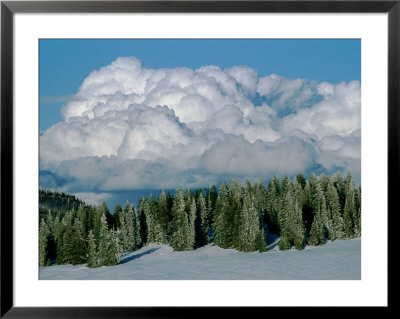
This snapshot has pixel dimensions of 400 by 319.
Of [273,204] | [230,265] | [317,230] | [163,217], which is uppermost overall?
[273,204]

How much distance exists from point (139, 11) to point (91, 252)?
1896mm

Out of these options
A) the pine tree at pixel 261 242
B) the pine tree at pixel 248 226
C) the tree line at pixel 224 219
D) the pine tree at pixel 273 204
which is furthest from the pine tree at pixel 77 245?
the pine tree at pixel 273 204

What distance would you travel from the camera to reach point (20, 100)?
363 cm

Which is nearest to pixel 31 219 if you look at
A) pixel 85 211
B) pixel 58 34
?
pixel 85 211

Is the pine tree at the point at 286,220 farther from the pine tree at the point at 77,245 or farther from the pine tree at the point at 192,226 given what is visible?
the pine tree at the point at 77,245

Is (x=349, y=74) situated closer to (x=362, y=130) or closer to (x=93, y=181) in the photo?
(x=362, y=130)

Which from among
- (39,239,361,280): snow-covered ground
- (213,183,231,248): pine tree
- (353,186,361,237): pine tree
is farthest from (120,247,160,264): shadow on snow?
(353,186,361,237): pine tree

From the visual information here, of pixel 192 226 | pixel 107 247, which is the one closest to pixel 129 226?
pixel 107 247

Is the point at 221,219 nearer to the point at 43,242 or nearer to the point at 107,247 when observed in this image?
the point at 107,247

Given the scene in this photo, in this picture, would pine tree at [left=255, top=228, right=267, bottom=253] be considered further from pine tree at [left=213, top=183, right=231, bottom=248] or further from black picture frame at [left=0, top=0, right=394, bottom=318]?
black picture frame at [left=0, top=0, right=394, bottom=318]

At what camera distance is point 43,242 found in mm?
3713

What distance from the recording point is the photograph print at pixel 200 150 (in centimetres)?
381

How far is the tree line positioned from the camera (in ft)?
12.7

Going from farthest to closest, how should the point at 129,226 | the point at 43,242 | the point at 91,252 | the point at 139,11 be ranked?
1. the point at 129,226
2. the point at 91,252
3. the point at 43,242
4. the point at 139,11
